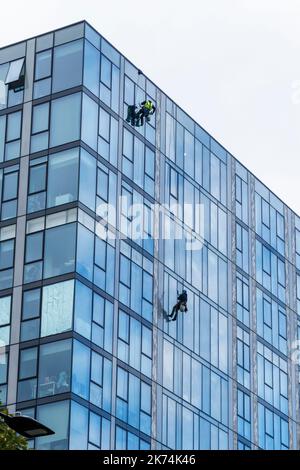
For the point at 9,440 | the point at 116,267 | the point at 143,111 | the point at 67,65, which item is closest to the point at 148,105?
the point at 143,111

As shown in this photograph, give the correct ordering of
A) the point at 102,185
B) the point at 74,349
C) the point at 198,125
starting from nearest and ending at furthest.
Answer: the point at 74,349 < the point at 102,185 < the point at 198,125

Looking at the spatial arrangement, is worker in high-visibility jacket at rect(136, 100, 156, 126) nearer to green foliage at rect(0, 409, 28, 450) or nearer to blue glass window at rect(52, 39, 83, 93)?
blue glass window at rect(52, 39, 83, 93)

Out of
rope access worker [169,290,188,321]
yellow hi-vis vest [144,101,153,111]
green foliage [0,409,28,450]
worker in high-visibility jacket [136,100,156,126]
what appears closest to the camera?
green foliage [0,409,28,450]

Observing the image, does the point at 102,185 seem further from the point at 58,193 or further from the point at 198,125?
the point at 198,125

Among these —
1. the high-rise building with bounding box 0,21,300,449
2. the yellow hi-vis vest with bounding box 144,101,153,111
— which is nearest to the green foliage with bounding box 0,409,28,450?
the high-rise building with bounding box 0,21,300,449

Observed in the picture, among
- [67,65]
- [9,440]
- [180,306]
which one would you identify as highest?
[67,65]

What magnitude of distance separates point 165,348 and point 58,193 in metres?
9.52

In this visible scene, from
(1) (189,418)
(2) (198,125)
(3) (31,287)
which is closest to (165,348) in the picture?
(1) (189,418)

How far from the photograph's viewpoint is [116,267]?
64.3 m

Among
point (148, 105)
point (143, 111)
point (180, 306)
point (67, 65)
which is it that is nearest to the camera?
point (67, 65)

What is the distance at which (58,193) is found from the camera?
6341cm

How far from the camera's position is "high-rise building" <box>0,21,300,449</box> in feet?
200

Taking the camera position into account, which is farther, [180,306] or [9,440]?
[180,306]

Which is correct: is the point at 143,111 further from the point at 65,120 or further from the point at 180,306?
the point at 180,306
